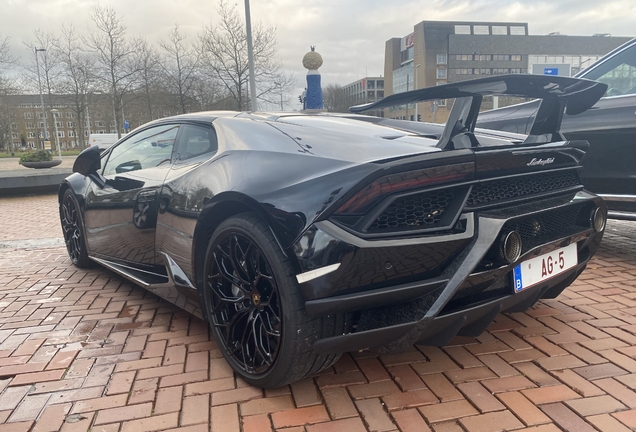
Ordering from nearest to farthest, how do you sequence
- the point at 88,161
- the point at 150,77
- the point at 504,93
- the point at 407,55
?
1. the point at 504,93
2. the point at 88,161
3. the point at 150,77
4. the point at 407,55

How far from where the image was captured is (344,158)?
176 cm

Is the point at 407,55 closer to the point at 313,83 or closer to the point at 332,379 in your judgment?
the point at 313,83

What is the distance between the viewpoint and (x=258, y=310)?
1.96 meters

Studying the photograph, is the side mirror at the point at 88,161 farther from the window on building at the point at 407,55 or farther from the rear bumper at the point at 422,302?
the window on building at the point at 407,55

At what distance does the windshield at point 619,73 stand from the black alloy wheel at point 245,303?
3522 mm

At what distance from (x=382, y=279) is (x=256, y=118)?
125 cm

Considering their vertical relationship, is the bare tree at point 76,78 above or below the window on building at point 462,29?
below

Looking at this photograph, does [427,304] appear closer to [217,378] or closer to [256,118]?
[217,378]

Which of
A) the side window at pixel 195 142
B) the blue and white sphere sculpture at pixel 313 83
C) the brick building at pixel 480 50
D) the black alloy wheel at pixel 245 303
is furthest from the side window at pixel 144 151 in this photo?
the brick building at pixel 480 50

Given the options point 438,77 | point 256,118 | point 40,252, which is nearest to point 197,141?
point 256,118

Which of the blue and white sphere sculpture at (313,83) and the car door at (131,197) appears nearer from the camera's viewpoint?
the car door at (131,197)

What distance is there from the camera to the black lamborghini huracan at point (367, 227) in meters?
1.63

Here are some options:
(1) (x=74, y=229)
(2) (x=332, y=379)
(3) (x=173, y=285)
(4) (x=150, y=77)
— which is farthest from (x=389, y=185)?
(4) (x=150, y=77)

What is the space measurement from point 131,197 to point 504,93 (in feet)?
7.22
